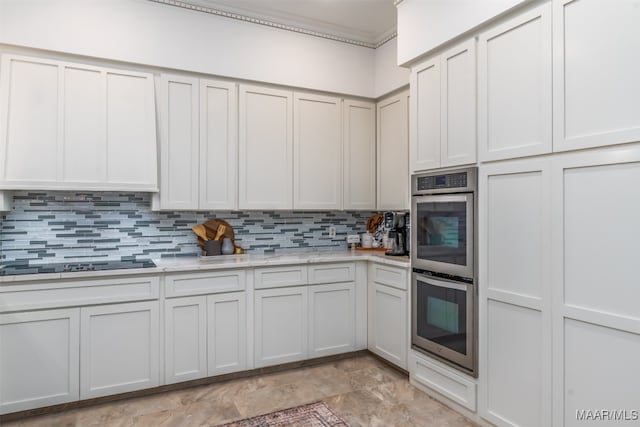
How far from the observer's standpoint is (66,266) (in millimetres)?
2783

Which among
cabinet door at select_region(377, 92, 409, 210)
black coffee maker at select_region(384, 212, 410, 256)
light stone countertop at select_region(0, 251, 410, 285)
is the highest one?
cabinet door at select_region(377, 92, 409, 210)

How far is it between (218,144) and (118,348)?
5.49 ft

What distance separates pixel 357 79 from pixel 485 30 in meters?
1.64

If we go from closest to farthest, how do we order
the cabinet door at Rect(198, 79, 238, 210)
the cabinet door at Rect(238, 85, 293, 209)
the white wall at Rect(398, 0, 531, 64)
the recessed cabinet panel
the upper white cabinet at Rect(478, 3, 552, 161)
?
the upper white cabinet at Rect(478, 3, 552, 161), the white wall at Rect(398, 0, 531, 64), the recessed cabinet panel, the cabinet door at Rect(198, 79, 238, 210), the cabinet door at Rect(238, 85, 293, 209)

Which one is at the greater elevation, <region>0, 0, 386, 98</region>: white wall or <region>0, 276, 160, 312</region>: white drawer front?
<region>0, 0, 386, 98</region>: white wall

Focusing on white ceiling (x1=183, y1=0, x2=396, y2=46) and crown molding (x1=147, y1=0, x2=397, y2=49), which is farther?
white ceiling (x1=183, y1=0, x2=396, y2=46)

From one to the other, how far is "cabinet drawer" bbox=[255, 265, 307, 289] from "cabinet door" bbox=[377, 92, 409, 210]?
3.56 ft

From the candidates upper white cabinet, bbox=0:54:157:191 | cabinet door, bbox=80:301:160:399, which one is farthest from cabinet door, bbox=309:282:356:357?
upper white cabinet, bbox=0:54:157:191

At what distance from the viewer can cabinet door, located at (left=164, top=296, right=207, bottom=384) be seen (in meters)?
2.80

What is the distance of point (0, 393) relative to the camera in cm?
240

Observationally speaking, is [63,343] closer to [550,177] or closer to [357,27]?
[550,177]

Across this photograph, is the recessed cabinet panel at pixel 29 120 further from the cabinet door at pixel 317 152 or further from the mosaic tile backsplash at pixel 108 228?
the cabinet door at pixel 317 152

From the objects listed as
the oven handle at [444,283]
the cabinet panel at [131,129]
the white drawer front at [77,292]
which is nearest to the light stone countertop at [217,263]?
the white drawer front at [77,292]

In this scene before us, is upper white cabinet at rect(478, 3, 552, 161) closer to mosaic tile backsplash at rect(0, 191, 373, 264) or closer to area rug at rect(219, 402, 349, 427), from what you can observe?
area rug at rect(219, 402, 349, 427)
